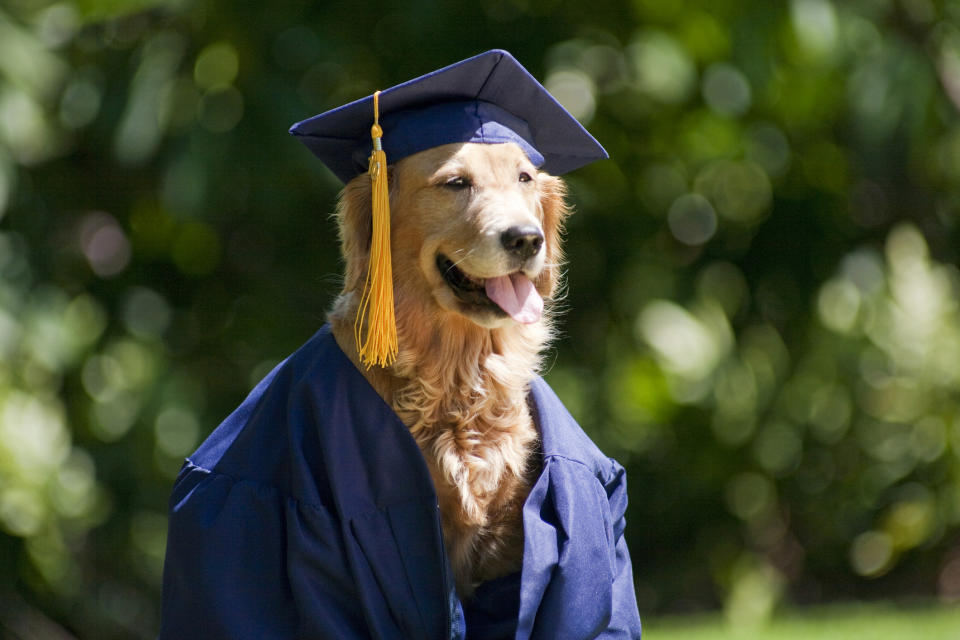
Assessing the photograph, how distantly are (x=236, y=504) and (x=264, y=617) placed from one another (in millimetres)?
250

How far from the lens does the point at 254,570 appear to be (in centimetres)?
224

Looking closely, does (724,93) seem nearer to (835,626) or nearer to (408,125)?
(835,626)

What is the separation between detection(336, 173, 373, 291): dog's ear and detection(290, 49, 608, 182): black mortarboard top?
0.20ft

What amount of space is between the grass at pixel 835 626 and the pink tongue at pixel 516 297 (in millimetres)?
3417

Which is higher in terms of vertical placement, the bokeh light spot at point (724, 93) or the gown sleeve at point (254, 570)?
the bokeh light spot at point (724, 93)

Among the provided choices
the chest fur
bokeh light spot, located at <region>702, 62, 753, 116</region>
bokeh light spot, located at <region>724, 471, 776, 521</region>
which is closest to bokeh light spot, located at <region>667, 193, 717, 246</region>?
bokeh light spot, located at <region>702, 62, 753, 116</region>

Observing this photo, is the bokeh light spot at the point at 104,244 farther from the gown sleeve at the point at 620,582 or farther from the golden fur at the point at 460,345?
the gown sleeve at the point at 620,582

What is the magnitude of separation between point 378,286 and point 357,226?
24cm

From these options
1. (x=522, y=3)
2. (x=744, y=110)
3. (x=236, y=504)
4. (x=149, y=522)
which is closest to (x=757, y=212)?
(x=744, y=110)

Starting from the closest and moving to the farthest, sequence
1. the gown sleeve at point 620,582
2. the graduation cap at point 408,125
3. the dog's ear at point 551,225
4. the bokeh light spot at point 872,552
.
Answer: the graduation cap at point 408,125 → the gown sleeve at point 620,582 → the dog's ear at point 551,225 → the bokeh light spot at point 872,552

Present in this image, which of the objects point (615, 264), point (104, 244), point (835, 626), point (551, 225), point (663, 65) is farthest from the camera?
point (104, 244)

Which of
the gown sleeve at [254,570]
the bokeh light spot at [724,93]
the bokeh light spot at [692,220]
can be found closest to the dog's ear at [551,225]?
the gown sleeve at [254,570]

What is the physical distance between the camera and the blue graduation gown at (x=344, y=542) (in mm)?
2193

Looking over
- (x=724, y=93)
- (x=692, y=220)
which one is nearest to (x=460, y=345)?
(x=724, y=93)
